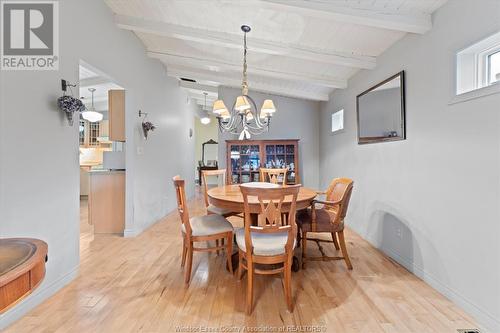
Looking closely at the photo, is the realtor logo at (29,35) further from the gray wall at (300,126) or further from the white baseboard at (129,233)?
the gray wall at (300,126)

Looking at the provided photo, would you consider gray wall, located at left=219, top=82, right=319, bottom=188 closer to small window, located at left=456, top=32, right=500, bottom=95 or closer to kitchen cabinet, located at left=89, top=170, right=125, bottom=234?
kitchen cabinet, located at left=89, top=170, right=125, bottom=234

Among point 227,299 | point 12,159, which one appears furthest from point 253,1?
point 227,299

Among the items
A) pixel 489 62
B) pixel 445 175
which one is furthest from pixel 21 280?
pixel 489 62

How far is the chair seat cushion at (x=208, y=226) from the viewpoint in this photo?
2234 millimetres

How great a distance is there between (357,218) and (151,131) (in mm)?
3418

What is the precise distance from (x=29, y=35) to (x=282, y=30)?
223 centimetres

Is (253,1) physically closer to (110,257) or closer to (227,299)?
(227,299)

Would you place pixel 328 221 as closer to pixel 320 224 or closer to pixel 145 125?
pixel 320 224

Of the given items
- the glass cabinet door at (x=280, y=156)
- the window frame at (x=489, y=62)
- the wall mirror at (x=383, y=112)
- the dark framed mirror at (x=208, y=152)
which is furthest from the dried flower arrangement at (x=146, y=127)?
the dark framed mirror at (x=208, y=152)

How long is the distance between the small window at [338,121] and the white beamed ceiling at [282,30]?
55cm

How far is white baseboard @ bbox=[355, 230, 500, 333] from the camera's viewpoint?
1613mm

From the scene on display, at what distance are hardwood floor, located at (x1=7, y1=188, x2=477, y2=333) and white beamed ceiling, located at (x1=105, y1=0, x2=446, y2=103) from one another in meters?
2.17

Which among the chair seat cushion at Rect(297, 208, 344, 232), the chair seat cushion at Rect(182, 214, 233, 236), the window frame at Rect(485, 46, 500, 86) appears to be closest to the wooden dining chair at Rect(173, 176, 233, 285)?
the chair seat cushion at Rect(182, 214, 233, 236)

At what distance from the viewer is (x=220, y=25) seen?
2.86 meters
